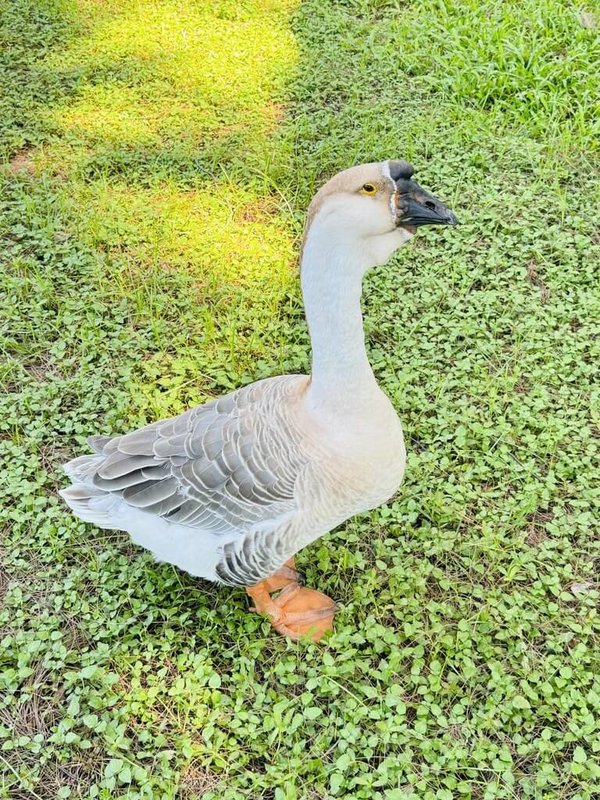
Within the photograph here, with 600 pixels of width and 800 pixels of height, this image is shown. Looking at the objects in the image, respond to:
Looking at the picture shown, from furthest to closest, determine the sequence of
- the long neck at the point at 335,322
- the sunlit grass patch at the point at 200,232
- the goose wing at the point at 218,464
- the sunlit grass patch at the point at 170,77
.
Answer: the sunlit grass patch at the point at 170,77
the sunlit grass patch at the point at 200,232
the goose wing at the point at 218,464
the long neck at the point at 335,322

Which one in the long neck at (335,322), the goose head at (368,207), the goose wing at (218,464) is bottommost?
the goose wing at (218,464)

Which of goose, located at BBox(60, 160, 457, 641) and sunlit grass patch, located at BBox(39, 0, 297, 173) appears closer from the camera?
goose, located at BBox(60, 160, 457, 641)

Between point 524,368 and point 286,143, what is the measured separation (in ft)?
7.98

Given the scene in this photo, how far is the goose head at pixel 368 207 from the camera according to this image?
2121 mm

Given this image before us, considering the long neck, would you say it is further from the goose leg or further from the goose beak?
the goose leg

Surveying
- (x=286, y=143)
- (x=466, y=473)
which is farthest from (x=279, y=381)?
(x=286, y=143)

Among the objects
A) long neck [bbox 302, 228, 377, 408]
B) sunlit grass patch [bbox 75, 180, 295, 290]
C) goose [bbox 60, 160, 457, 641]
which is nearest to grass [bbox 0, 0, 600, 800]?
sunlit grass patch [bbox 75, 180, 295, 290]

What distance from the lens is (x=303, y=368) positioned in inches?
151

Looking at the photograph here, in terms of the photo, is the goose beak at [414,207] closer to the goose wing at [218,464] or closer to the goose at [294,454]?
the goose at [294,454]

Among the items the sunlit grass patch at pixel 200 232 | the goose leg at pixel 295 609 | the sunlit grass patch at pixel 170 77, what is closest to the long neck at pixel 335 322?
the goose leg at pixel 295 609

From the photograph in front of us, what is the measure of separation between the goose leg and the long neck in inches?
35.7

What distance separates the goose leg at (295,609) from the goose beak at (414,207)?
5.16ft

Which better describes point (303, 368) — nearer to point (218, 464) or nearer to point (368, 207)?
point (218, 464)

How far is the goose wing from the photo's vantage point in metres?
2.54
